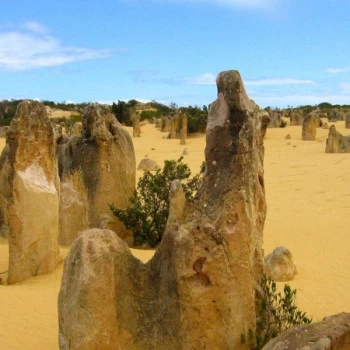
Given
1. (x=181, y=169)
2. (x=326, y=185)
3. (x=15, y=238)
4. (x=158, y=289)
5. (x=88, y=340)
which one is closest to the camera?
(x=88, y=340)

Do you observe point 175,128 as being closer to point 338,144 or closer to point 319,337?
point 338,144

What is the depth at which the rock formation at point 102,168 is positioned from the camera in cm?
1016

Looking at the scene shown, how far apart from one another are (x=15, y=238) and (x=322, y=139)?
983 inches

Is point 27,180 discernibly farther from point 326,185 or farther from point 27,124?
point 326,185

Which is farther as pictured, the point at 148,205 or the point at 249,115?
the point at 148,205

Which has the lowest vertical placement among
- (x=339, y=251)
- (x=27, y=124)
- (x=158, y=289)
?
(x=339, y=251)

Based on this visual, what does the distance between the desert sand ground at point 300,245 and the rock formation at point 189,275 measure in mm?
1380

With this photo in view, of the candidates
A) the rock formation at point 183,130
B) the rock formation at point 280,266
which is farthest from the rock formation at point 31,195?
the rock formation at point 183,130

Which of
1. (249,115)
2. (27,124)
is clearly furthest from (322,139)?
(249,115)

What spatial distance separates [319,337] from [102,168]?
22.6 ft

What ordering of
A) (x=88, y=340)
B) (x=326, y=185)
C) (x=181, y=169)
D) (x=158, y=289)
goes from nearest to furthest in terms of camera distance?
(x=88, y=340) → (x=158, y=289) → (x=181, y=169) → (x=326, y=185)

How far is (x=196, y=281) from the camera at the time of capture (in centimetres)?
456

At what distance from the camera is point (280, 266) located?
802 cm

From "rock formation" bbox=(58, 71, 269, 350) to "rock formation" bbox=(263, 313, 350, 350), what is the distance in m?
0.77
